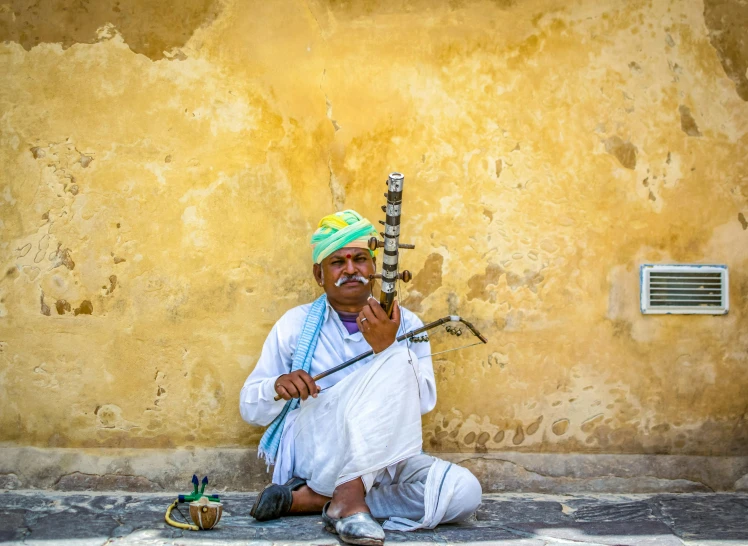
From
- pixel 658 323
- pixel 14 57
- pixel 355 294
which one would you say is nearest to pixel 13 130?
pixel 14 57

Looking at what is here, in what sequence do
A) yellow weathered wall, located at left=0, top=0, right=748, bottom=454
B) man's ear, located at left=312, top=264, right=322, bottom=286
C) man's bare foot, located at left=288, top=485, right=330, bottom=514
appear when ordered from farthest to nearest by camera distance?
yellow weathered wall, located at left=0, top=0, right=748, bottom=454
man's ear, located at left=312, top=264, right=322, bottom=286
man's bare foot, located at left=288, top=485, right=330, bottom=514

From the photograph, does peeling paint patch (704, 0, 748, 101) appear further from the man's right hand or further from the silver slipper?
the silver slipper

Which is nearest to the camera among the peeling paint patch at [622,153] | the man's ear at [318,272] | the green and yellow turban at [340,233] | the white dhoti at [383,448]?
the white dhoti at [383,448]

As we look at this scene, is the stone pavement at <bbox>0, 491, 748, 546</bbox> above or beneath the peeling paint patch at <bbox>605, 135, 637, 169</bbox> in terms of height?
beneath

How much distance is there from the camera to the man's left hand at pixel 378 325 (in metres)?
3.72

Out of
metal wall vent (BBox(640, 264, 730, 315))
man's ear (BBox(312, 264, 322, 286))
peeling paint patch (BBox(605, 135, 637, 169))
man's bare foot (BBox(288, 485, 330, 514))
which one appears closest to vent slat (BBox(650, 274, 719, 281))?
metal wall vent (BBox(640, 264, 730, 315))

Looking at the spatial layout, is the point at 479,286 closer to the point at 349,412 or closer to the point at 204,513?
the point at 349,412

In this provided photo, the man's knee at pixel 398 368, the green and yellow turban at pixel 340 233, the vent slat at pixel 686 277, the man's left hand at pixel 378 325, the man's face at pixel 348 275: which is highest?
the green and yellow turban at pixel 340 233

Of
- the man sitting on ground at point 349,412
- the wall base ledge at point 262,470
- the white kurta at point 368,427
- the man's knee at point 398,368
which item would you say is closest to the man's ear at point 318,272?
the man sitting on ground at point 349,412

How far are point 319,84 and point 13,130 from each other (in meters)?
1.41

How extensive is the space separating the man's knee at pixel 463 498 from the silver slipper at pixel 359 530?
0.34m

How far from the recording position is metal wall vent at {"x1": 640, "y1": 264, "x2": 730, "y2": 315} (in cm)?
445

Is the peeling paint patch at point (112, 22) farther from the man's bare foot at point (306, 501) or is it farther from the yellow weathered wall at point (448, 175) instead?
the man's bare foot at point (306, 501)

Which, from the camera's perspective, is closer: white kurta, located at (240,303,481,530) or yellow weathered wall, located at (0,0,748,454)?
white kurta, located at (240,303,481,530)
